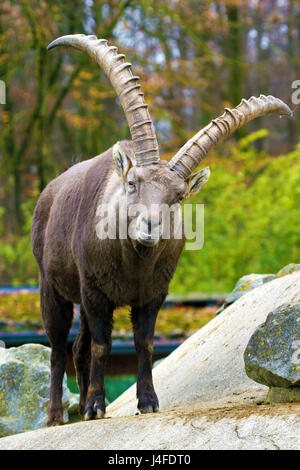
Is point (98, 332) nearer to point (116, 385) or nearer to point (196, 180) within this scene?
point (196, 180)

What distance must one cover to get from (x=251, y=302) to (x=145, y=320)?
176 centimetres

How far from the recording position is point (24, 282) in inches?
728

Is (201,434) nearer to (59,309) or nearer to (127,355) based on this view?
(59,309)

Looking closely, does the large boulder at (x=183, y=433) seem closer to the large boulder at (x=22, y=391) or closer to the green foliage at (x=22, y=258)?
the large boulder at (x=22, y=391)

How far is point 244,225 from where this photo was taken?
14.1 meters

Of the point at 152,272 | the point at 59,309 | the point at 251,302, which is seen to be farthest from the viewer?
the point at 251,302

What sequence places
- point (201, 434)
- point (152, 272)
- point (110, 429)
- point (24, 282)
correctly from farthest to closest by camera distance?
1. point (24, 282)
2. point (152, 272)
3. point (110, 429)
4. point (201, 434)

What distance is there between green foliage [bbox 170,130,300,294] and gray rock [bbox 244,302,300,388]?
773cm

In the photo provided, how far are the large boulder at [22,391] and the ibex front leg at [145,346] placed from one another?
1577 millimetres

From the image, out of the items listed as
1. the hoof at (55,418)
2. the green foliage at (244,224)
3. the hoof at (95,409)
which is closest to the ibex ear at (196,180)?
the hoof at (95,409)

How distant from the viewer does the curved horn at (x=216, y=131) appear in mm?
5305

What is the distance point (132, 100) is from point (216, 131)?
66 centimetres

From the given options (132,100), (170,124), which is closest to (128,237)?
(132,100)
